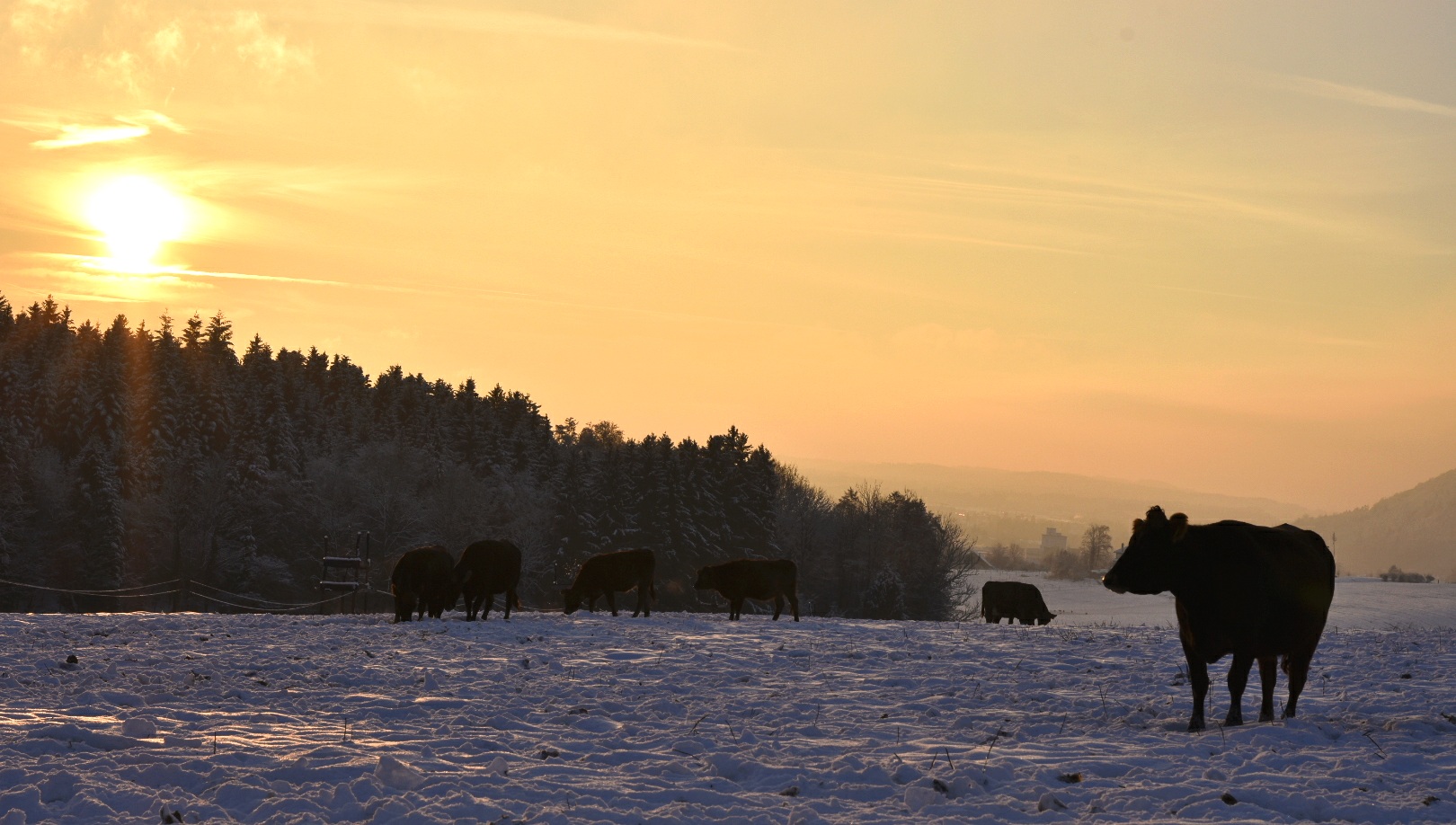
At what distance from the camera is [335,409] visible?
9700cm

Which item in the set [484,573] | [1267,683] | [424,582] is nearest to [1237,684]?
[1267,683]

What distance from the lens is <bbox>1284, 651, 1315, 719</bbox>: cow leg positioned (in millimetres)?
11977

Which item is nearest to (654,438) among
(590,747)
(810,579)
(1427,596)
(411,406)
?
(810,579)

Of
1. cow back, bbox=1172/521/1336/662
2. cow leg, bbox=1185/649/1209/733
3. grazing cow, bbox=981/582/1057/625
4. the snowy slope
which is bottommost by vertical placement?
the snowy slope

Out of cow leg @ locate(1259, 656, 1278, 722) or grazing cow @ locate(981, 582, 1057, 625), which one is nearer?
cow leg @ locate(1259, 656, 1278, 722)

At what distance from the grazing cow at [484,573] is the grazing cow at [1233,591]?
19381 millimetres

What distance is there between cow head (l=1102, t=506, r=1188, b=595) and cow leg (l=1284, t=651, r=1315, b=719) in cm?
164

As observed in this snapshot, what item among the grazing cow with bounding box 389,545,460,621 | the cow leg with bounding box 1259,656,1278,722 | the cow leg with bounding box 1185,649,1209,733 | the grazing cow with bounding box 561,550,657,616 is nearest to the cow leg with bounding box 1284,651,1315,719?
the cow leg with bounding box 1259,656,1278,722

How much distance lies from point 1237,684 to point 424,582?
68.6 feet

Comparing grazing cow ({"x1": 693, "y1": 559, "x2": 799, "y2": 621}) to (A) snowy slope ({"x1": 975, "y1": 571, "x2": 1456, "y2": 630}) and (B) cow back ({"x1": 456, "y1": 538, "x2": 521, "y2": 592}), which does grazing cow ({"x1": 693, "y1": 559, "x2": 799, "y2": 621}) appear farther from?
(A) snowy slope ({"x1": 975, "y1": 571, "x2": 1456, "y2": 630})

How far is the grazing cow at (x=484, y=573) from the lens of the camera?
28.5 metres

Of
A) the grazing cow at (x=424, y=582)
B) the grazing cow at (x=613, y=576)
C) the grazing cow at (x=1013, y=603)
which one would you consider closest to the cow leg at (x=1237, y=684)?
the grazing cow at (x=424, y=582)

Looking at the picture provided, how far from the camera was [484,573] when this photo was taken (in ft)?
94.3

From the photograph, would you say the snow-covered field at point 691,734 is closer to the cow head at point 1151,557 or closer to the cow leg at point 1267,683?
the cow leg at point 1267,683
